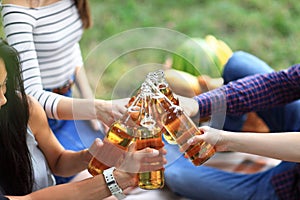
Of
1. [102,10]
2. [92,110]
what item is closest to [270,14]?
[102,10]

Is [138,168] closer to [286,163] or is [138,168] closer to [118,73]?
[286,163]

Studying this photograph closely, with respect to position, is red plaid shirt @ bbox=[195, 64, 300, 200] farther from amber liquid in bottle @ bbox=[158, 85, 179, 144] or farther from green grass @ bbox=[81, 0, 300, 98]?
green grass @ bbox=[81, 0, 300, 98]

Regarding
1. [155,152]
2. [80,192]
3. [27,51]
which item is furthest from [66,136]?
[155,152]

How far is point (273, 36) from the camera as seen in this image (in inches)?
106

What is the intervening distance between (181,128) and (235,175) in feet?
1.70

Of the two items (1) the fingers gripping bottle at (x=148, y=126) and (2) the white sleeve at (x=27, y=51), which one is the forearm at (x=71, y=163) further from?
(1) the fingers gripping bottle at (x=148, y=126)

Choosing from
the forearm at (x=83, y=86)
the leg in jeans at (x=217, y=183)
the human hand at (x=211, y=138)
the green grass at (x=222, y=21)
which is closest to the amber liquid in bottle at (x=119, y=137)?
the human hand at (x=211, y=138)

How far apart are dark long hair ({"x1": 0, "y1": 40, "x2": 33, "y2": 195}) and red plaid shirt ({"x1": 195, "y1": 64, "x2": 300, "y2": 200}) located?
0.49 metres

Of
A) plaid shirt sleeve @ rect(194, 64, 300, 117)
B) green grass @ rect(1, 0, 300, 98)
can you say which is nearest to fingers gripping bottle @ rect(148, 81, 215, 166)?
plaid shirt sleeve @ rect(194, 64, 300, 117)

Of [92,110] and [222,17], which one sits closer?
[92,110]

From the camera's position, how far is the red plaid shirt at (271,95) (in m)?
1.54

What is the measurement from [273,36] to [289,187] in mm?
1276

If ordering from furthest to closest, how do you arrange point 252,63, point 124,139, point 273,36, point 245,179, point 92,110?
point 273,36, point 252,63, point 245,179, point 92,110, point 124,139

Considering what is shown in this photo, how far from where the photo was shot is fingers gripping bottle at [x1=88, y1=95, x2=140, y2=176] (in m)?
1.20
